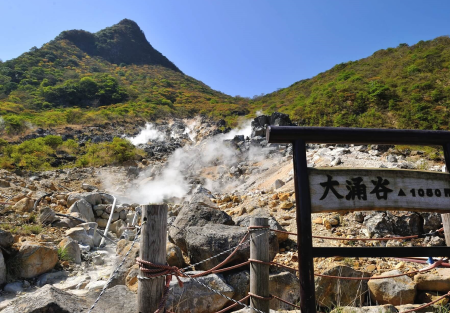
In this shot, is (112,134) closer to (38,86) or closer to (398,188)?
(38,86)

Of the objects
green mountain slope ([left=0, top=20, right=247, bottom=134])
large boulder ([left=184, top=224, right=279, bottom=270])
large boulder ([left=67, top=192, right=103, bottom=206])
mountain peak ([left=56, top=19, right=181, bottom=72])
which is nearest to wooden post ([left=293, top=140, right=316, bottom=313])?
large boulder ([left=184, top=224, right=279, bottom=270])

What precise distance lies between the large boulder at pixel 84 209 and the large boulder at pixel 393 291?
723cm

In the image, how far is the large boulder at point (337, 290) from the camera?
3.37m

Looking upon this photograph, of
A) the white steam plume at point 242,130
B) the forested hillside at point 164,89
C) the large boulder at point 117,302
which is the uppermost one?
the forested hillside at point 164,89

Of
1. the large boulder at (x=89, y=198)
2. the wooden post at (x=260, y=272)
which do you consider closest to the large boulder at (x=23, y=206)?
the large boulder at (x=89, y=198)

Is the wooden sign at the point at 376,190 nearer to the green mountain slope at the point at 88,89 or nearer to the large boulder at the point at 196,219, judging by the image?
the large boulder at the point at 196,219

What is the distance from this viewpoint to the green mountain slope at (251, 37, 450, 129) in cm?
1612

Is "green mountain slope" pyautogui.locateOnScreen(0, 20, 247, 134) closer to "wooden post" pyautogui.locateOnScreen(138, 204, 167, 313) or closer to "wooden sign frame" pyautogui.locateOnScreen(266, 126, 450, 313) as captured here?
"wooden post" pyautogui.locateOnScreen(138, 204, 167, 313)

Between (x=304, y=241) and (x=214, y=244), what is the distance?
7.10ft

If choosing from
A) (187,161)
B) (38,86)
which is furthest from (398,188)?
(38,86)

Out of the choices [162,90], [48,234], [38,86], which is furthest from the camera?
[162,90]

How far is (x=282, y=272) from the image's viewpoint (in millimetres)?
3611

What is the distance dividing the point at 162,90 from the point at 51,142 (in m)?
31.6

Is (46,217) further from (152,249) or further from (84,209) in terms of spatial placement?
(152,249)
